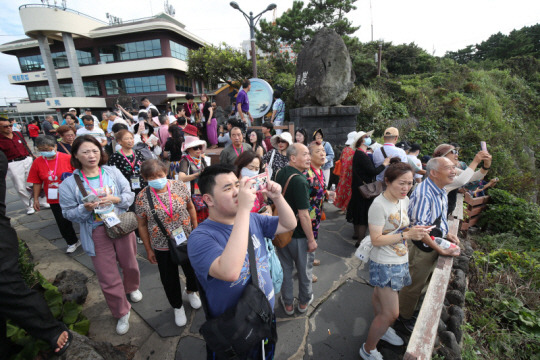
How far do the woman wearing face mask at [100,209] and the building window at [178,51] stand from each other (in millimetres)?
29516

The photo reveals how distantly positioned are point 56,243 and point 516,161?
15.1m

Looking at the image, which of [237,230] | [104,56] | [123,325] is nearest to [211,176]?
[237,230]

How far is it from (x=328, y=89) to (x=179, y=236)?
22.6 feet

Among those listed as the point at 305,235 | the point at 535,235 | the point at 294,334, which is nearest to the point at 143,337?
the point at 294,334

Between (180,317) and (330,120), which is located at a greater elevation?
(330,120)

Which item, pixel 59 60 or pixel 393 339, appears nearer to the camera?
pixel 393 339

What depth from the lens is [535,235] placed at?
18.6 feet

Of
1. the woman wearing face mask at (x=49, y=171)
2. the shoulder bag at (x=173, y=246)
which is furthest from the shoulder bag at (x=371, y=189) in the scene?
the woman wearing face mask at (x=49, y=171)

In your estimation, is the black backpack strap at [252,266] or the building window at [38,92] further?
the building window at [38,92]

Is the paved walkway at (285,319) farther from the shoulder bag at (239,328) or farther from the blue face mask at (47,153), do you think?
the blue face mask at (47,153)

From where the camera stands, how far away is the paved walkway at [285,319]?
2.58 m

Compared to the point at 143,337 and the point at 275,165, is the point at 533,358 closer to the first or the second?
the point at 275,165

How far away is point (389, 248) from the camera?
233 cm

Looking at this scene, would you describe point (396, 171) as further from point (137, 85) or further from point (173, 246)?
point (137, 85)
